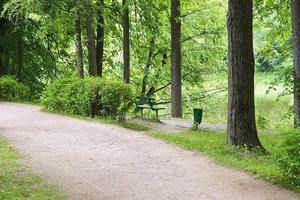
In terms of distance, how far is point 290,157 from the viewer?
25.7 feet

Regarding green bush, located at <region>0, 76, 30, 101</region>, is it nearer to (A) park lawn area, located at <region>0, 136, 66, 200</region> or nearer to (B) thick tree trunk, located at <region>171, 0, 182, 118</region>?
(B) thick tree trunk, located at <region>171, 0, 182, 118</region>

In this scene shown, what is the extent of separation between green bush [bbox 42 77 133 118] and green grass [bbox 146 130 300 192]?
2.30 meters

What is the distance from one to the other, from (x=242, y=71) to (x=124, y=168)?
3864 millimetres

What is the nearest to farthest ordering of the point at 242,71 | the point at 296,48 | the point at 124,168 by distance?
the point at 124,168 < the point at 242,71 < the point at 296,48

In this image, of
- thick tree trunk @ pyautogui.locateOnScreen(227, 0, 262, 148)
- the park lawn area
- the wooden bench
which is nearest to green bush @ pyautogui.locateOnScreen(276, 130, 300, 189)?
thick tree trunk @ pyautogui.locateOnScreen(227, 0, 262, 148)

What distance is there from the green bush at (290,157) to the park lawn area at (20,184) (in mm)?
3619

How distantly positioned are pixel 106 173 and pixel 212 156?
273cm

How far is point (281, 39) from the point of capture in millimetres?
19641

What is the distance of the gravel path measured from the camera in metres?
7.39

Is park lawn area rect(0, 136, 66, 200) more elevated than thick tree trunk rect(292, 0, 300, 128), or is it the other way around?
thick tree trunk rect(292, 0, 300, 128)

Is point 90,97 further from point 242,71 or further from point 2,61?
point 2,61

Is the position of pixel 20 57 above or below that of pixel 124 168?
above

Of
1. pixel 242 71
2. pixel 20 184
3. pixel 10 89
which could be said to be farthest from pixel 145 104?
pixel 20 184

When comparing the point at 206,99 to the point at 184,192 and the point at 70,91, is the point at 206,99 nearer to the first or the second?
the point at 70,91
